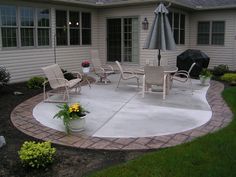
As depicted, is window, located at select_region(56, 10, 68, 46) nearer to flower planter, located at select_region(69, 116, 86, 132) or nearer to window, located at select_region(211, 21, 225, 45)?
window, located at select_region(211, 21, 225, 45)

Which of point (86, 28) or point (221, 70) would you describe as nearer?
point (221, 70)

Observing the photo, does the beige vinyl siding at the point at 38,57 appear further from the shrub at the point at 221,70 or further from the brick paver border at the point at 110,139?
the shrub at the point at 221,70

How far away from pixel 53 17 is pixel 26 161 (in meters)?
8.48

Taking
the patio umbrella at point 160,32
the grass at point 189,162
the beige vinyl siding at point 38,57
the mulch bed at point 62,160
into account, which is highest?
the patio umbrella at point 160,32

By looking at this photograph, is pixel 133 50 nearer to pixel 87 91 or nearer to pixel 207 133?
pixel 87 91

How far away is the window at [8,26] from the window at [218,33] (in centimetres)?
911

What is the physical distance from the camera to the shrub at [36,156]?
3.51m

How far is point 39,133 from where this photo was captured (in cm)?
488

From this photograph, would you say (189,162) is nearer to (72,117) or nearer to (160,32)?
(72,117)

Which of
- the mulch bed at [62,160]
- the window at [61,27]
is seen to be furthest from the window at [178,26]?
the mulch bed at [62,160]

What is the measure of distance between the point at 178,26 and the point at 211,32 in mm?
1879

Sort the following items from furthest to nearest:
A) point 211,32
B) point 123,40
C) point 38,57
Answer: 1. point 211,32
2. point 123,40
3. point 38,57

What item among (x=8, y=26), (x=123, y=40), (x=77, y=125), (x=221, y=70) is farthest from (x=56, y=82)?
(x=221, y=70)

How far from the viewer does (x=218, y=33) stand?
45.7ft
